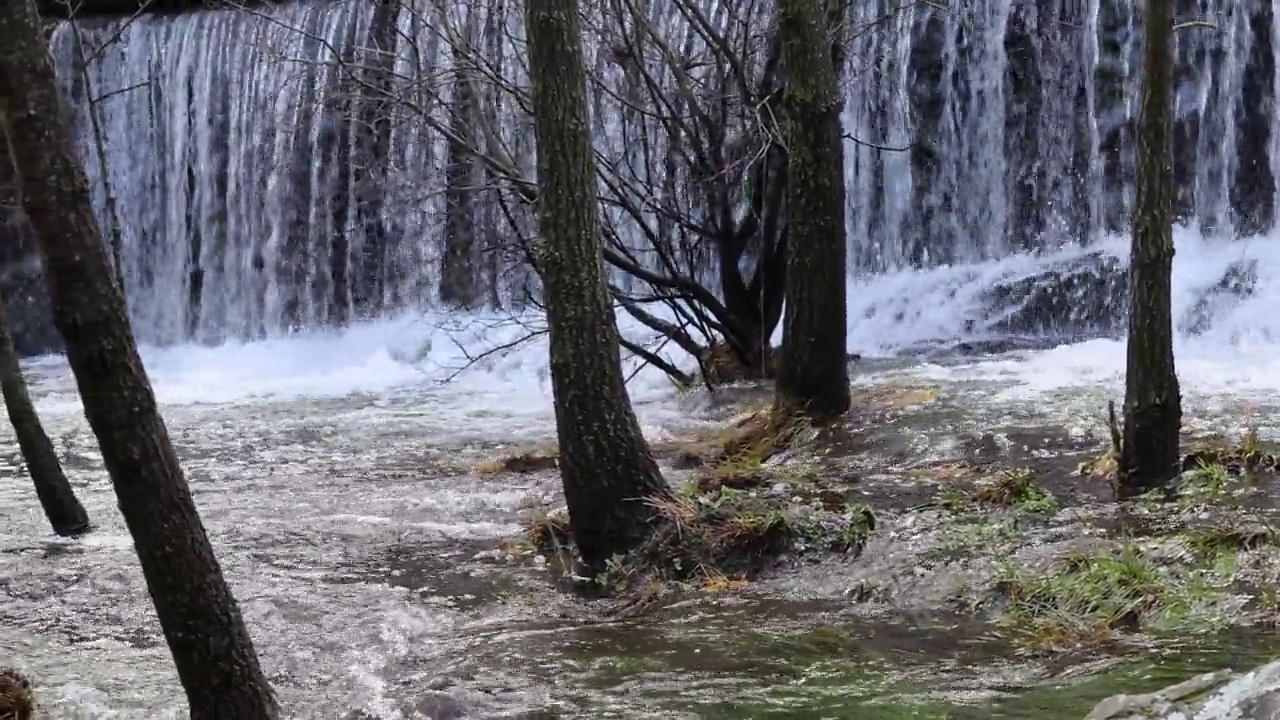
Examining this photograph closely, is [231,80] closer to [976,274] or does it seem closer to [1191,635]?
[976,274]

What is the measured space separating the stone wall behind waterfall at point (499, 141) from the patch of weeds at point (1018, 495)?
183 inches

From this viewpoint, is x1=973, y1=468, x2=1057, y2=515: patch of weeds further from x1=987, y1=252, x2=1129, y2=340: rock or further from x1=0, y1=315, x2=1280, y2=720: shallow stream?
x1=987, y1=252, x2=1129, y2=340: rock

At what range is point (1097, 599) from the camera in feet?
15.5

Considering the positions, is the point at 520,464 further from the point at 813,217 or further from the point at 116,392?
the point at 116,392

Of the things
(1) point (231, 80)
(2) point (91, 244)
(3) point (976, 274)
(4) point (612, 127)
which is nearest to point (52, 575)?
(2) point (91, 244)

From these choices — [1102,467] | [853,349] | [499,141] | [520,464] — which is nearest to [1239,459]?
[1102,467]

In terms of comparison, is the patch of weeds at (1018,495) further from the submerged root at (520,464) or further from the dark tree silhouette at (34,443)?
the dark tree silhouette at (34,443)

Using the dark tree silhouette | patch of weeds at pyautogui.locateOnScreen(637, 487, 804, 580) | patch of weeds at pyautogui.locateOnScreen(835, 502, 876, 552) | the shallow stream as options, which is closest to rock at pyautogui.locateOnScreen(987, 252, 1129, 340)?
the shallow stream

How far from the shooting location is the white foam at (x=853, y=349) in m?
11.1

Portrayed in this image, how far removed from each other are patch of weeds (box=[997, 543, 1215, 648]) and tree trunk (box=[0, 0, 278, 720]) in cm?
253

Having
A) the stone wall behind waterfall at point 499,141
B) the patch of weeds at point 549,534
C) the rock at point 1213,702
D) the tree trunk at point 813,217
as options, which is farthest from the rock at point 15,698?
the stone wall behind waterfall at point 499,141

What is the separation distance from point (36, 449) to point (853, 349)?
8.79 meters

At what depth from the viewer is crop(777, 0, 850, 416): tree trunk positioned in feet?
27.0

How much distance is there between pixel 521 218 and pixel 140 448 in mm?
9470
